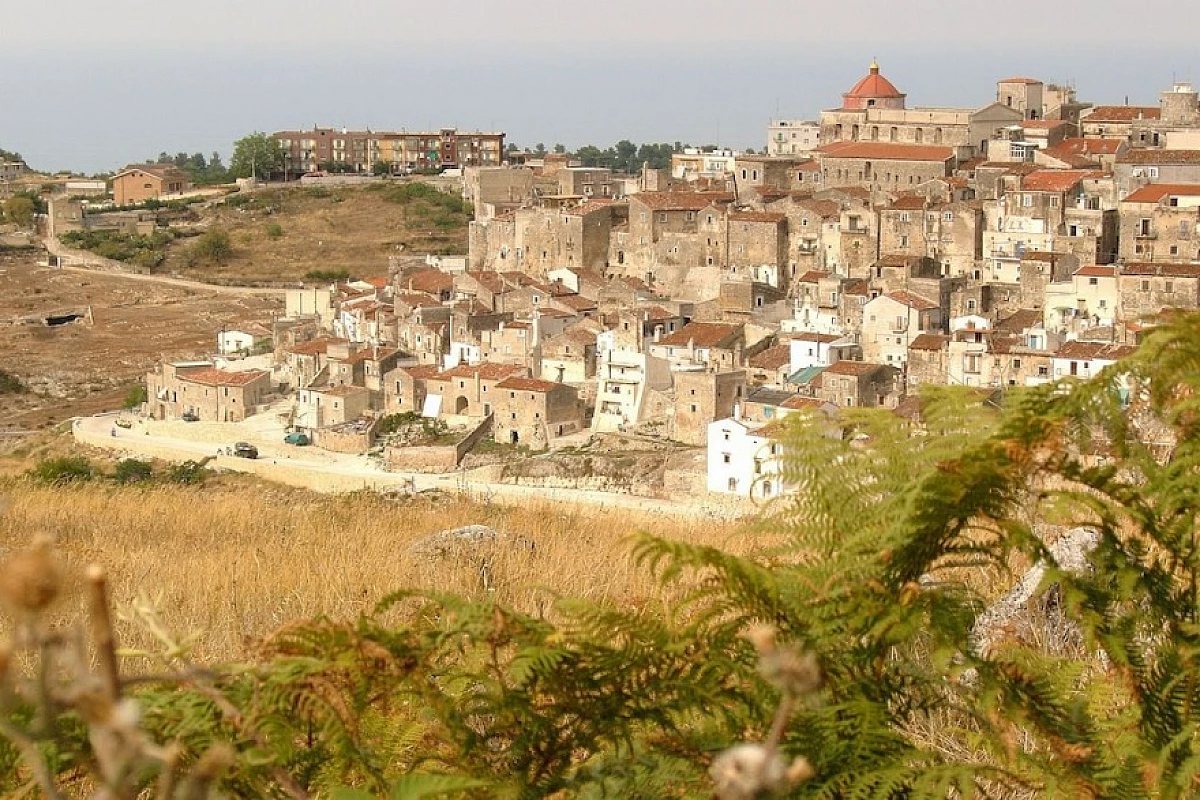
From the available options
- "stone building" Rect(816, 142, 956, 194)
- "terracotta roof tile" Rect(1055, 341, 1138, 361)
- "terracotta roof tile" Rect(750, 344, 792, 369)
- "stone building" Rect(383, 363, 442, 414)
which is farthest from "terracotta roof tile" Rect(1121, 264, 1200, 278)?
"stone building" Rect(383, 363, 442, 414)

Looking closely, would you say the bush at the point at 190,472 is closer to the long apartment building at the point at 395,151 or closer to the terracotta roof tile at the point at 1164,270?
the terracotta roof tile at the point at 1164,270

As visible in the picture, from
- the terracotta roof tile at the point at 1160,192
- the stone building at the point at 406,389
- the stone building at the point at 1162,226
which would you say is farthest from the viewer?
the terracotta roof tile at the point at 1160,192

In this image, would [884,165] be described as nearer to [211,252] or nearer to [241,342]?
[241,342]

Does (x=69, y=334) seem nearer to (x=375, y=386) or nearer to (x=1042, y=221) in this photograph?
(x=375, y=386)

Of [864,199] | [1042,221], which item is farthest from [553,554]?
[864,199]

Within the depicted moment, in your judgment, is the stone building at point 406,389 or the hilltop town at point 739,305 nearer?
the hilltop town at point 739,305

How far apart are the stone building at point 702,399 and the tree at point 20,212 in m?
39.8

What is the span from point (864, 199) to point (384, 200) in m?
29.2

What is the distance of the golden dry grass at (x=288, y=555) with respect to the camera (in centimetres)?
420

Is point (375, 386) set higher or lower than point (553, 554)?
lower

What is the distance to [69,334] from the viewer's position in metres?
42.1

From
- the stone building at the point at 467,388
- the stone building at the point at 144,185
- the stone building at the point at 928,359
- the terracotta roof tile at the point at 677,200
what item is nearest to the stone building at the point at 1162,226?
the stone building at the point at 928,359

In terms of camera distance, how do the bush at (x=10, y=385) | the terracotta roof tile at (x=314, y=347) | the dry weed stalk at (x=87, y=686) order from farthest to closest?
the bush at (x=10, y=385)
the terracotta roof tile at (x=314, y=347)
the dry weed stalk at (x=87, y=686)

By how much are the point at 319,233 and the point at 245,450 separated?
98.7 feet
